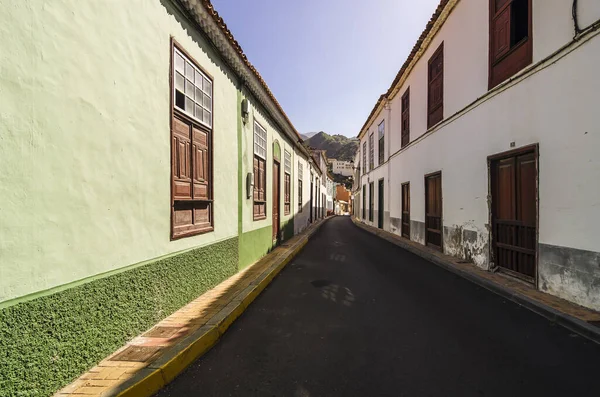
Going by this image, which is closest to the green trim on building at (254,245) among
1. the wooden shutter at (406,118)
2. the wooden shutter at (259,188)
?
the wooden shutter at (259,188)

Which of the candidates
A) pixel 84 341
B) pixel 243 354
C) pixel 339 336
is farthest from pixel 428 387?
pixel 84 341

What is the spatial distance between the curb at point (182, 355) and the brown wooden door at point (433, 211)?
25.0ft

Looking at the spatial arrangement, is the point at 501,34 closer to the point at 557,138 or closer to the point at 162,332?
the point at 557,138

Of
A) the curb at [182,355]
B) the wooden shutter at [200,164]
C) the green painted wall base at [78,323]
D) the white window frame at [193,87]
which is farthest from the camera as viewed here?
the wooden shutter at [200,164]

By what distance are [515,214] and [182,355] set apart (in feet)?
22.1

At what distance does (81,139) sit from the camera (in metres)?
2.74

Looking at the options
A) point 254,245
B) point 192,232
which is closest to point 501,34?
point 254,245

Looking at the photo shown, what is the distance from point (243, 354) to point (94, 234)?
195 centimetres

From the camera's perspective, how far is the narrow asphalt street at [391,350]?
2.70m

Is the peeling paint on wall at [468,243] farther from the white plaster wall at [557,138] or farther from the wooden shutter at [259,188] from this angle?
the wooden shutter at [259,188]

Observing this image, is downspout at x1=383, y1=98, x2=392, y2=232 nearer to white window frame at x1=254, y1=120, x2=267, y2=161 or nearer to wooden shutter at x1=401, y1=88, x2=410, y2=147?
wooden shutter at x1=401, y1=88, x2=410, y2=147

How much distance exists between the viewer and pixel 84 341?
2697 millimetres

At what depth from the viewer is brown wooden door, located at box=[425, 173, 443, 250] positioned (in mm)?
10203

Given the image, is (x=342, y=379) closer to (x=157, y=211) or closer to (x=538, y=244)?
→ (x=157, y=211)
